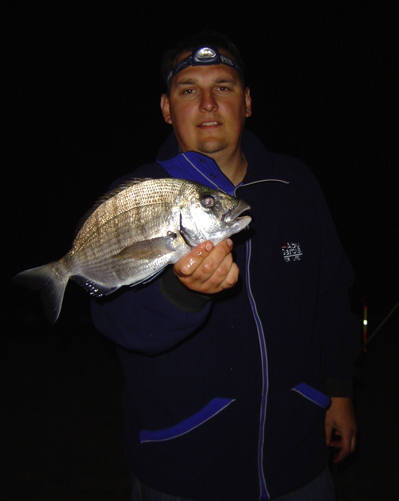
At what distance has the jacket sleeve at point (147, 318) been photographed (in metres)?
1.36

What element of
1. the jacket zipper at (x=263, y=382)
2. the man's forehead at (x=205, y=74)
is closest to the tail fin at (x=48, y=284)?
the jacket zipper at (x=263, y=382)

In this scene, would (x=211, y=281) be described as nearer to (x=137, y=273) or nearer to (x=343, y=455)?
(x=137, y=273)

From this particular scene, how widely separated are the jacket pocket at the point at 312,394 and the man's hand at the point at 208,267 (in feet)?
2.50

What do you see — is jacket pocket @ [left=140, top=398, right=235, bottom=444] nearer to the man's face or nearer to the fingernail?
the fingernail

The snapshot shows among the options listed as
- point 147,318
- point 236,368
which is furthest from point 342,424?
point 147,318

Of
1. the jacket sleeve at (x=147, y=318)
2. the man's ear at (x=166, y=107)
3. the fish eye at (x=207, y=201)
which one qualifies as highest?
the man's ear at (x=166, y=107)

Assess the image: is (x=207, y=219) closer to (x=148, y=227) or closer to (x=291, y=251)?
(x=148, y=227)

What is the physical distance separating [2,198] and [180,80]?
77.5 ft

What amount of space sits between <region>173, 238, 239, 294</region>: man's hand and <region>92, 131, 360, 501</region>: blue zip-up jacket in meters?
0.11

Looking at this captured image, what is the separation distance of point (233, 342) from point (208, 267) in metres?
0.56

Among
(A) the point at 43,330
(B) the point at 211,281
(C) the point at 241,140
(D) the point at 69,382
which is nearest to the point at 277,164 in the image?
(C) the point at 241,140

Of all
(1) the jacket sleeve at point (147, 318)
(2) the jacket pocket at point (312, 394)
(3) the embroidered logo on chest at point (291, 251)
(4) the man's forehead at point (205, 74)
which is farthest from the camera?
(4) the man's forehead at point (205, 74)

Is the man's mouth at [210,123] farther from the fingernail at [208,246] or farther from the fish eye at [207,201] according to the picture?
the fingernail at [208,246]

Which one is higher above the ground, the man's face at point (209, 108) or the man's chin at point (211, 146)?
the man's face at point (209, 108)
